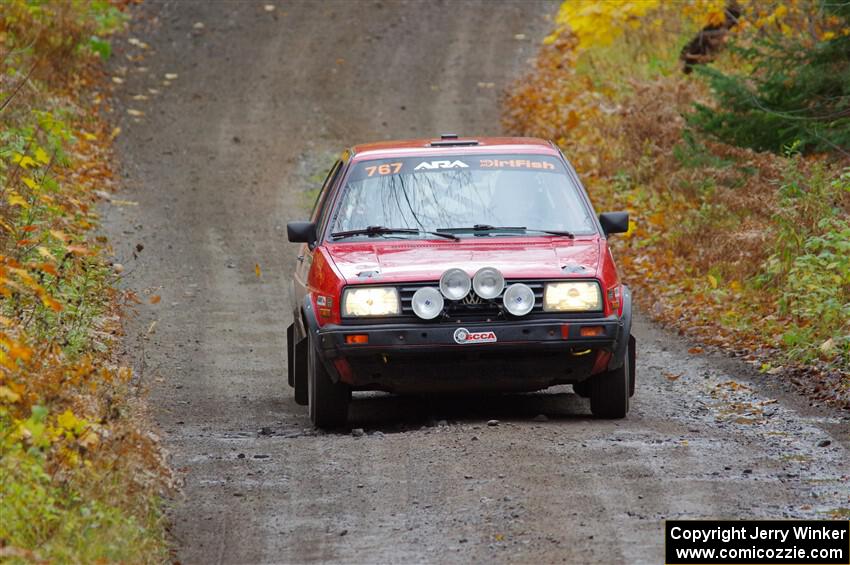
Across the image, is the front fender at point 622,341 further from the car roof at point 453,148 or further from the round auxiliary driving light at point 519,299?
the car roof at point 453,148

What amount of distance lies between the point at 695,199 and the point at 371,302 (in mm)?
9636

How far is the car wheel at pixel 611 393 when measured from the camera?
8578 mm

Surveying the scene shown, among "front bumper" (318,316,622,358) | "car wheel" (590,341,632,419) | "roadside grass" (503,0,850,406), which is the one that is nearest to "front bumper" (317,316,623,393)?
"front bumper" (318,316,622,358)

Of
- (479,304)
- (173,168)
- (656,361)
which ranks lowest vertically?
(173,168)

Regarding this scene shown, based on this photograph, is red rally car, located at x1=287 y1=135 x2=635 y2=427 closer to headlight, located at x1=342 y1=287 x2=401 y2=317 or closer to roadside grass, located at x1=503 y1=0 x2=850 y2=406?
headlight, located at x1=342 y1=287 x2=401 y2=317

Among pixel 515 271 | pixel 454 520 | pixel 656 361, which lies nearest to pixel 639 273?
pixel 656 361

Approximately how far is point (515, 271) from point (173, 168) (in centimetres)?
1451

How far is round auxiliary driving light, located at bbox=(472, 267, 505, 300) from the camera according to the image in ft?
26.0

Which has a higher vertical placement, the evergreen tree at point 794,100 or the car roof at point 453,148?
the car roof at point 453,148

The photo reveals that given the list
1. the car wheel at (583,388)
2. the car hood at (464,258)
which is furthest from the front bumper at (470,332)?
the car wheel at (583,388)

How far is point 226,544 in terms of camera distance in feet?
19.8

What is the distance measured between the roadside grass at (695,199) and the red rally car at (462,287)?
86.2 inches

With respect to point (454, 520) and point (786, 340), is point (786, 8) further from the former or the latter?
point (454, 520)

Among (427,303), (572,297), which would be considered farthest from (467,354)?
(572,297)
